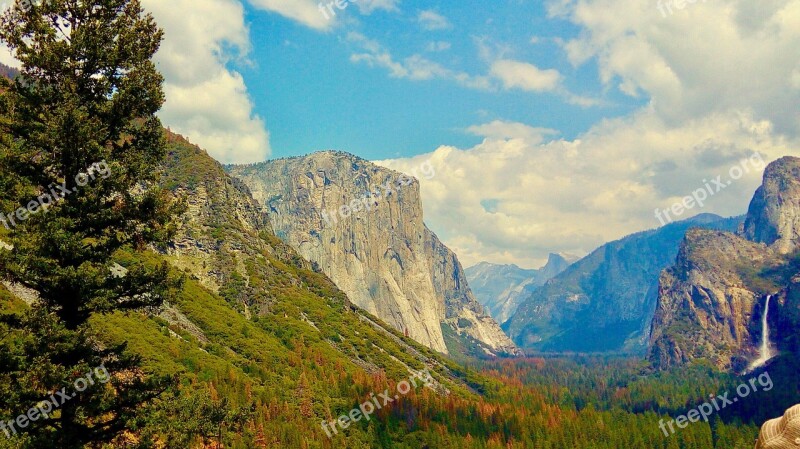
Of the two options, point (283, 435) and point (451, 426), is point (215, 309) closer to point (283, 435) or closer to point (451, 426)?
point (283, 435)

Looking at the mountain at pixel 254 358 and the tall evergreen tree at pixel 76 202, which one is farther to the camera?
the mountain at pixel 254 358

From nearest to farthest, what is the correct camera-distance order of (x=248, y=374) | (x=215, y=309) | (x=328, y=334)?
(x=248, y=374) < (x=215, y=309) < (x=328, y=334)

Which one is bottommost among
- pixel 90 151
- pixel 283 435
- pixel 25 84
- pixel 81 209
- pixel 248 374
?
pixel 283 435

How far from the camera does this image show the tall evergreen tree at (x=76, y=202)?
788 inches

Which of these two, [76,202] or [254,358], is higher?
[76,202]

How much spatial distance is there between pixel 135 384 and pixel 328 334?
595 feet

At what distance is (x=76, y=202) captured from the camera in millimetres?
21641

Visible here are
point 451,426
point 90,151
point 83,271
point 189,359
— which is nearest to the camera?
point 83,271

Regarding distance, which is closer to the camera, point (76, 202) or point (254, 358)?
point (76, 202)

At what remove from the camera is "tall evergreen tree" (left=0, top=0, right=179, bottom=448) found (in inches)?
788

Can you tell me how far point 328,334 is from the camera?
19962cm

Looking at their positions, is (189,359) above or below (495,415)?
above

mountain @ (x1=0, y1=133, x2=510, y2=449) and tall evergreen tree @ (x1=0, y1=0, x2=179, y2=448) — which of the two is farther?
mountain @ (x1=0, y1=133, x2=510, y2=449)

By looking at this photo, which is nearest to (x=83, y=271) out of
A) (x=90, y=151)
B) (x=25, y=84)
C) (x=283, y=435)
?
(x=90, y=151)
